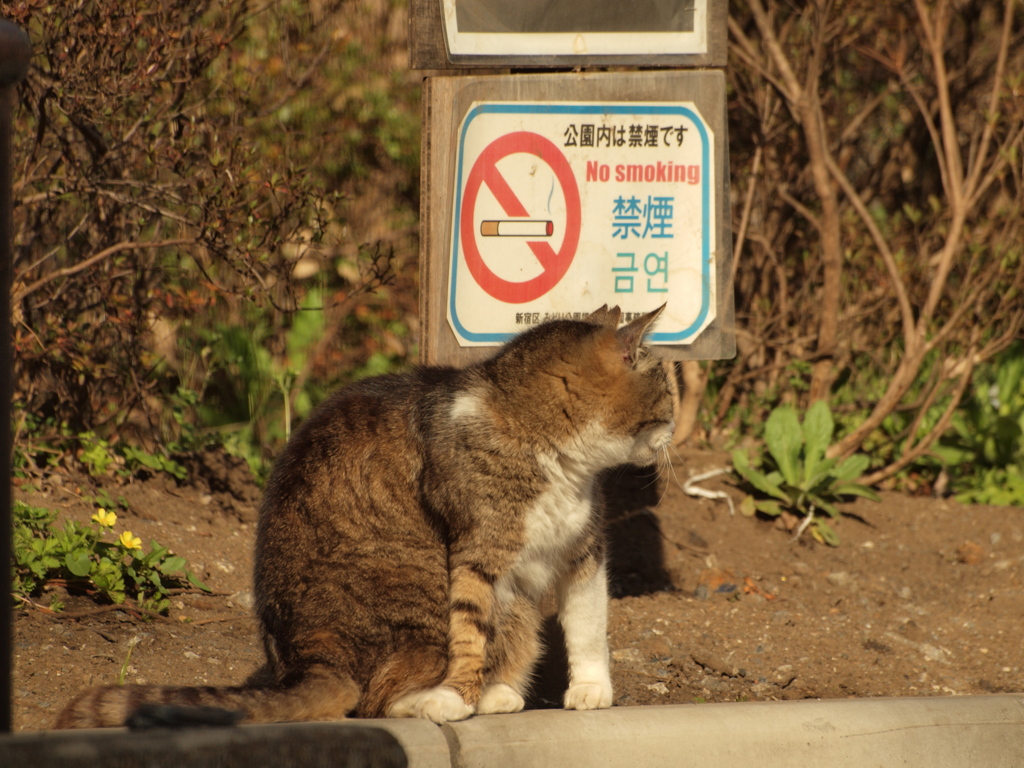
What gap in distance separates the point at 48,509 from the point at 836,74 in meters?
4.44

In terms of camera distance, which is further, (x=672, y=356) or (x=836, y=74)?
(x=836, y=74)

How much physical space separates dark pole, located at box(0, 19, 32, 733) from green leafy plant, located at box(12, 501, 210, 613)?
1.31m

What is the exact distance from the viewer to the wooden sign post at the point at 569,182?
3537 mm

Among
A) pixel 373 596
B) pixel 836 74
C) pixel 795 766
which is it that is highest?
pixel 836 74

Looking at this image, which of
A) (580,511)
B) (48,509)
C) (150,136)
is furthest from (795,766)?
(150,136)

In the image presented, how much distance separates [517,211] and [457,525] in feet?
4.22

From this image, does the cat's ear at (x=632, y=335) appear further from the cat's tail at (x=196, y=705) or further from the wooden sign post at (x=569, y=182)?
the cat's tail at (x=196, y=705)

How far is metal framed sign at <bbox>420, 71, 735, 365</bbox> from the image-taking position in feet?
11.6

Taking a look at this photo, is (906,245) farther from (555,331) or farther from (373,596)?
(373,596)

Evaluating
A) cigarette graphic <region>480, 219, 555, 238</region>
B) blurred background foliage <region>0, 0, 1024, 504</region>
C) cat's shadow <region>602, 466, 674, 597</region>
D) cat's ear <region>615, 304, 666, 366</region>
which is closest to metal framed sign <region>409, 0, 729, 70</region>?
cigarette graphic <region>480, 219, 555, 238</region>

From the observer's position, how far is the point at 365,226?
241 inches

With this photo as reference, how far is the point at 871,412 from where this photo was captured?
5195 millimetres

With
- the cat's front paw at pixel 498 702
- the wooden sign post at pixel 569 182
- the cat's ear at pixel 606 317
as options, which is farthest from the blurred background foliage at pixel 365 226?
the cat's front paw at pixel 498 702

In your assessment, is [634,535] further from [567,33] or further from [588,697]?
[567,33]
